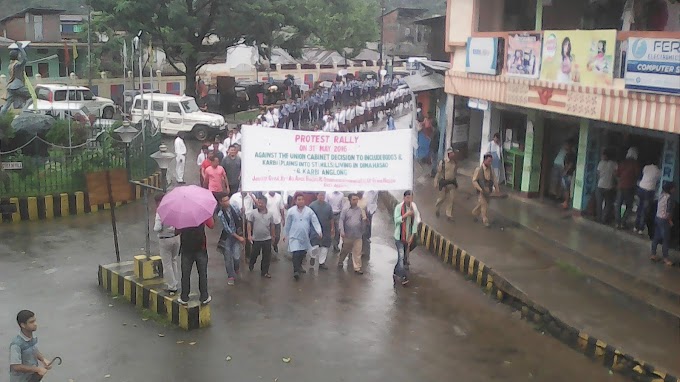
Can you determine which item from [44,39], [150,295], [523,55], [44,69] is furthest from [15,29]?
[150,295]

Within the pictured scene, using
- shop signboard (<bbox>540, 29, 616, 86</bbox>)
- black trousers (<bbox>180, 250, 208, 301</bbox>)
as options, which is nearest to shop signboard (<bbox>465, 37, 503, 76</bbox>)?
shop signboard (<bbox>540, 29, 616, 86</bbox>)

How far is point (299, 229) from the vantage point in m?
11.4

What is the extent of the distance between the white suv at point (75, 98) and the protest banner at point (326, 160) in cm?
1953

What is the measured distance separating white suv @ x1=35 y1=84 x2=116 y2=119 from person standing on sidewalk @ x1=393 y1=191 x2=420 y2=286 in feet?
67.6

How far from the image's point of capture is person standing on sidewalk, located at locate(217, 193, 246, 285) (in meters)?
11.1

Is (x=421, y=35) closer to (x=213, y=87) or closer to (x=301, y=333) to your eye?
(x=213, y=87)

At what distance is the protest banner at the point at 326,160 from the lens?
11.4 m

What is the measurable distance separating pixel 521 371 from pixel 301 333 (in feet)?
9.01

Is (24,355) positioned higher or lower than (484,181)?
lower

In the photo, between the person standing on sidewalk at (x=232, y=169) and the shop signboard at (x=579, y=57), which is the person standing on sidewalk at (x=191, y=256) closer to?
the person standing on sidewalk at (x=232, y=169)

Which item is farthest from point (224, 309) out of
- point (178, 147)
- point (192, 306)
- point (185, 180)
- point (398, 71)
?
point (398, 71)

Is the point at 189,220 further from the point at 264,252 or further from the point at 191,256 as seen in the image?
the point at 264,252

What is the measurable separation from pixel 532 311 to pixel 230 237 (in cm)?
457

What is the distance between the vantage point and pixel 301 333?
30.7ft
